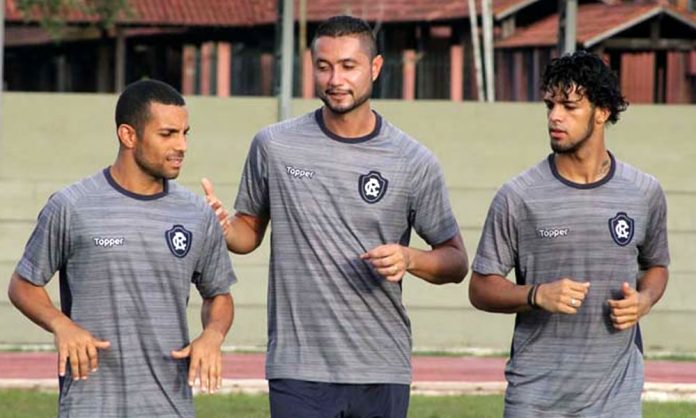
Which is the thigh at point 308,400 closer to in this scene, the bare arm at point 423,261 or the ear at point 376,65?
the bare arm at point 423,261

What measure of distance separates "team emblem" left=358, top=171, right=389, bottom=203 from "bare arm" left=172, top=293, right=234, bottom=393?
69 cm

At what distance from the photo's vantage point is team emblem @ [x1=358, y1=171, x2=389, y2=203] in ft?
23.0

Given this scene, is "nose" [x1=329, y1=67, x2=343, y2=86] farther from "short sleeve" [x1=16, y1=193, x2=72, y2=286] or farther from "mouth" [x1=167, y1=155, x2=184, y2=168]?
"short sleeve" [x1=16, y1=193, x2=72, y2=286]

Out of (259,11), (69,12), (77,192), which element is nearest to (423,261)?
(77,192)

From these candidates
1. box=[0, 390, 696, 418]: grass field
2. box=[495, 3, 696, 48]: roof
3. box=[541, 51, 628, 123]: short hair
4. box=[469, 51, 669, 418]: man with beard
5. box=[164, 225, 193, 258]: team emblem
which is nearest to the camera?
box=[164, 225, 193, 258]: team emblem

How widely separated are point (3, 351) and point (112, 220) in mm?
10832

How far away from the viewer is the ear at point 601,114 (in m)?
7.06

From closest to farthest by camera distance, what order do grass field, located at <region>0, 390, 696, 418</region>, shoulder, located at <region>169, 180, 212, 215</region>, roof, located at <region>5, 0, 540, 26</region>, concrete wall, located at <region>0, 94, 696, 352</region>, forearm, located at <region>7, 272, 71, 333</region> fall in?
1. forearm, located at <region>7, 272, 71, 333</region>
2. shoulder, located at <region>169, 180, 212, 215</region>
3. grass field, located at <region>0, 390, 696, 418</region>
4. concrete wall, located at <region>0, 94, 696, 352</region>
5. roof, located at <region>5, 0, 540, 26</region>

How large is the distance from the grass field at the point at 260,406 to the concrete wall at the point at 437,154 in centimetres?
400

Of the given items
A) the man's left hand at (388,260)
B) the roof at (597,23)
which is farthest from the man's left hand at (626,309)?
the roof at (597,23)

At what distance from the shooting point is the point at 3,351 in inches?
674

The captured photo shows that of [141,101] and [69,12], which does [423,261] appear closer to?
[141,101]

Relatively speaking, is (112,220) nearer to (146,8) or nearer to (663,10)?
(663,10)

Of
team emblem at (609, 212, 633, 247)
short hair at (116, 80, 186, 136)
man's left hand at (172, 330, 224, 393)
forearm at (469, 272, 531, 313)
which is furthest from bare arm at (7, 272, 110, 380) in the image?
team emblem at (609, 212, 633, 247)
